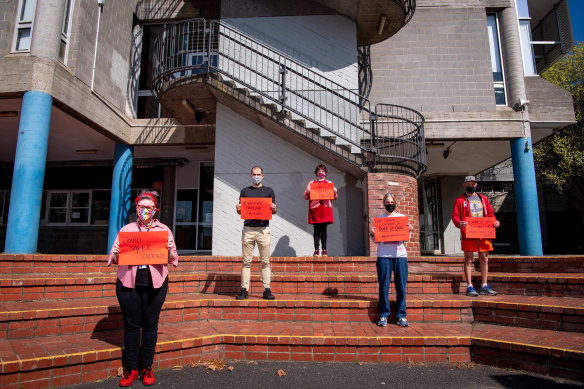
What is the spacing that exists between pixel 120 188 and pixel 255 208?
669cm

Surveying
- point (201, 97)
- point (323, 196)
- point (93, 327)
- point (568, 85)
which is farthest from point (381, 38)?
point (568, 85)

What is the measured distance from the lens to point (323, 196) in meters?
6.61

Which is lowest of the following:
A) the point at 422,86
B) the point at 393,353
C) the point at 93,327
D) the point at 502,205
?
the point at 393,353

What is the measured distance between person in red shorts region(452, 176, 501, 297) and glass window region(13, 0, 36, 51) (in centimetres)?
847

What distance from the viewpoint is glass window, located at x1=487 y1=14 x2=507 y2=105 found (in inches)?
401

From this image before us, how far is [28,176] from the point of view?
6648 millimetres

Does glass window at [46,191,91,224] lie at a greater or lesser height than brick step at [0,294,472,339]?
greater

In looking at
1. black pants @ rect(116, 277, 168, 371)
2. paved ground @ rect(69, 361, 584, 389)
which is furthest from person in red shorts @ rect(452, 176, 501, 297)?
black pants @ rect(116, 277, 168, 371)


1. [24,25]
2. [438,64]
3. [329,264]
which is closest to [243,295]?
[329,264]

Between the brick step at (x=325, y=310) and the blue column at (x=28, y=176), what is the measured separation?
2709mm

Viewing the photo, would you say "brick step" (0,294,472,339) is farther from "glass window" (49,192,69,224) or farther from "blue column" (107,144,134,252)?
"glass window" (49,192,69,224)

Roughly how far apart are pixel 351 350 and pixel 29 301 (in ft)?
12.6

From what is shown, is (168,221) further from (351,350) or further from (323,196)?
(351,350)

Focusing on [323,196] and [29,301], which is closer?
[29,301]
